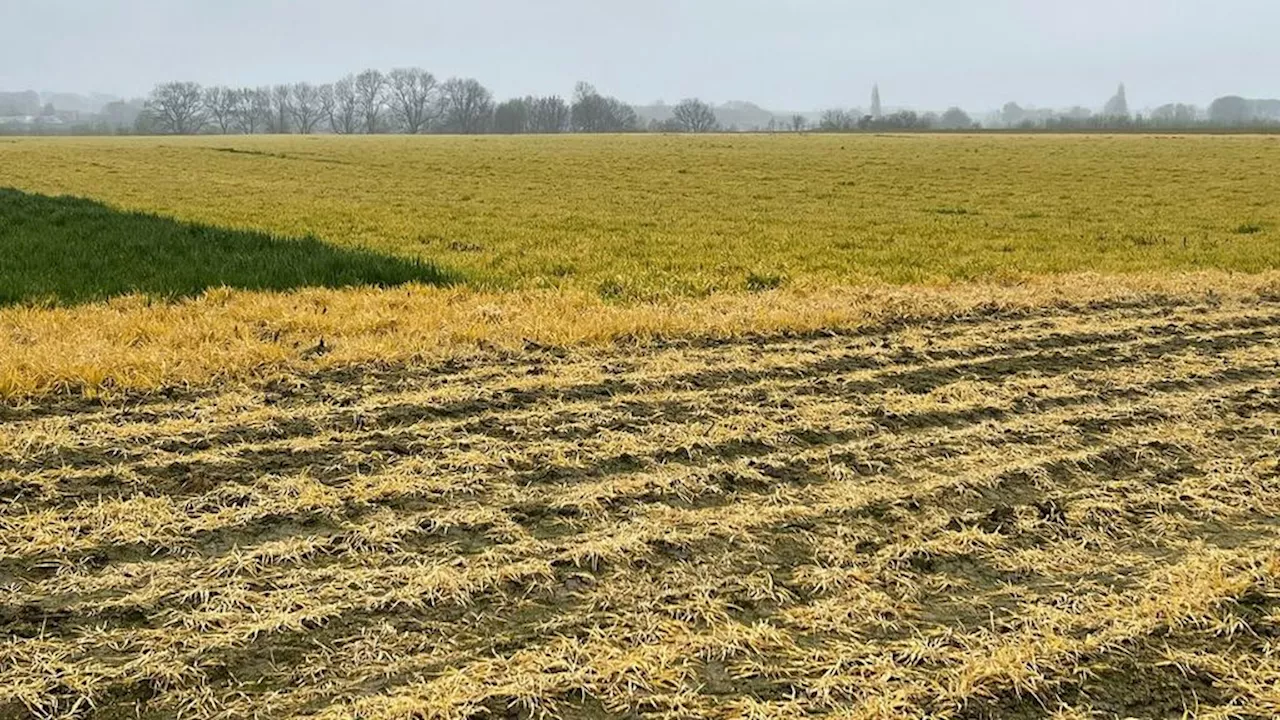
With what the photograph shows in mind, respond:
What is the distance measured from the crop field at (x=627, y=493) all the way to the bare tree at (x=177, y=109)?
15743 centimetres

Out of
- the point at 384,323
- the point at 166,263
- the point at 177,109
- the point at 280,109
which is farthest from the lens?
the point at 280,109

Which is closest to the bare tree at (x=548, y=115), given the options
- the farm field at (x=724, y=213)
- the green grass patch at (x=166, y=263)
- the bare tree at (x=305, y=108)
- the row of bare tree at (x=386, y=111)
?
the row of bare tree at (x=386, y=111)

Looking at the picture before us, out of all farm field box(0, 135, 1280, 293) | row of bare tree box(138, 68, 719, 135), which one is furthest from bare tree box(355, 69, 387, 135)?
farm field box(0, 135, 1280, 293)

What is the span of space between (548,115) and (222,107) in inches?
2202

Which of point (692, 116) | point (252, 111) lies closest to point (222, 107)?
point (252, 111)

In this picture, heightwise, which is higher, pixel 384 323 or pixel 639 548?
pixel 384 323

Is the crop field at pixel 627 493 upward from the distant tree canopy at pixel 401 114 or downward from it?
downward

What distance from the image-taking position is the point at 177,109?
14975 cm

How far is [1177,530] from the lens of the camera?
4059mm

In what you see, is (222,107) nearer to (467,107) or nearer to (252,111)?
(252,111)

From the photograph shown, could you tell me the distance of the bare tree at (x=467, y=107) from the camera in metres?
156

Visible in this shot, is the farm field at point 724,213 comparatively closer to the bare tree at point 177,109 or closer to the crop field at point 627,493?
the crop field at point 627,493

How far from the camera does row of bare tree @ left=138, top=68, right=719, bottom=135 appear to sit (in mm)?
153250

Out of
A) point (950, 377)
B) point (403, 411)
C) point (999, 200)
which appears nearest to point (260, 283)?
point (403, 411)
